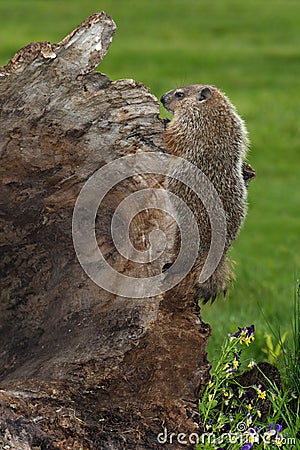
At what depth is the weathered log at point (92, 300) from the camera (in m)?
3.74

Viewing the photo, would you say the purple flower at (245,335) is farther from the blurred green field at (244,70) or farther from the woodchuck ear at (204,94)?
the blurred green field at (244,70)

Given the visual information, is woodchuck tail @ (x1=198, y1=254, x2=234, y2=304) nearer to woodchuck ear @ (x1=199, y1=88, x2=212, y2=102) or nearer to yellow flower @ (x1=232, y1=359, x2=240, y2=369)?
yellow flower @ (x1=232, y1=359, x2=240, y2=369)

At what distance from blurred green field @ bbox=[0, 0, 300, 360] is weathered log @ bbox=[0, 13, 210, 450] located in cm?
183

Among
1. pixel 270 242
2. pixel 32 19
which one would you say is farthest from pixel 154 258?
pixel 32 19

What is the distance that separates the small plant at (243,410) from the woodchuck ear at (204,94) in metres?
1.21

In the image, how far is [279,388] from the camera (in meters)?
4.41

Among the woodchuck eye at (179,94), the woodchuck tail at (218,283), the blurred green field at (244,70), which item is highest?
the blurred green field at (244,70)

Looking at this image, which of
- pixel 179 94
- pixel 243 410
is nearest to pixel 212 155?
pixel 179 94

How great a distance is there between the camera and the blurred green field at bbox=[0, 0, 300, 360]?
8812 mm

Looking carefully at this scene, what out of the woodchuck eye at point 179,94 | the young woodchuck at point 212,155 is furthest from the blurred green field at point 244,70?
the woodchuck eye at point 179,94

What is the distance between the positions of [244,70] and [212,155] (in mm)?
13687

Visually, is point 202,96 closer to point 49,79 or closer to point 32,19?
point 49,79

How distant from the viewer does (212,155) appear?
4.21 m

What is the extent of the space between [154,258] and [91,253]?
42 centimetres
